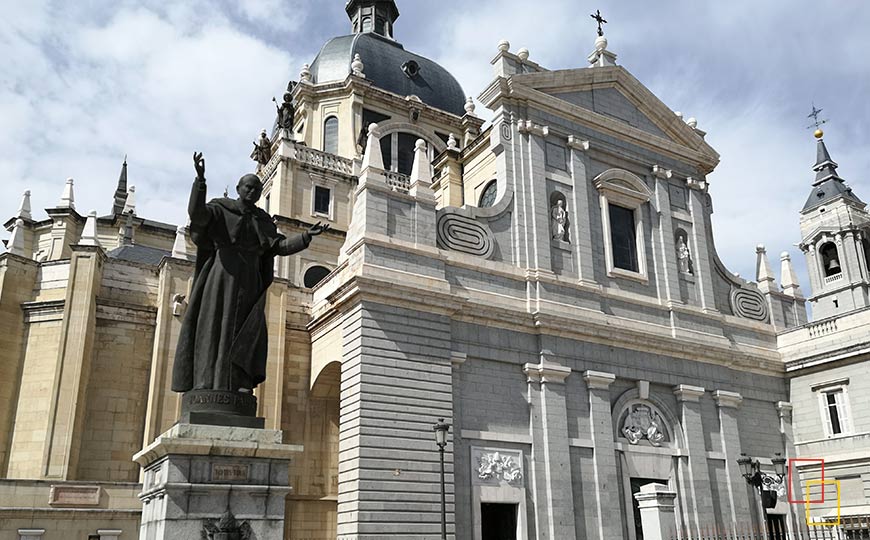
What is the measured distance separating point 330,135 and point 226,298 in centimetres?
2881

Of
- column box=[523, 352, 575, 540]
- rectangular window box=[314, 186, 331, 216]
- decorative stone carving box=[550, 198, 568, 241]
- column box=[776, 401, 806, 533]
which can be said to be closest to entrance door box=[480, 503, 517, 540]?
column box=[523, 352, 575, 540]

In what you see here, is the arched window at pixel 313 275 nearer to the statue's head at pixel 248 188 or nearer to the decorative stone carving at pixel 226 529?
the statue's head at pixel 248 188

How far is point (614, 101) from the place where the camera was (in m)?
26.2

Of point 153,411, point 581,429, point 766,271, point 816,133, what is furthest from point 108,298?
point 816,133

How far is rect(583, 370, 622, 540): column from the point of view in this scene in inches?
796

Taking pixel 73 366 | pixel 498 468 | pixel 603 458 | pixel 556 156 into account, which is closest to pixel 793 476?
pixel 603 458

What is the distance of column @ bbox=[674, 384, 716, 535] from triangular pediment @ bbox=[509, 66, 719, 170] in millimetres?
8739

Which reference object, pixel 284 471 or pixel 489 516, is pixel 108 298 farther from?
pixel 284 471

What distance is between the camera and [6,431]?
20688 mm

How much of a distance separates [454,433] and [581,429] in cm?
407

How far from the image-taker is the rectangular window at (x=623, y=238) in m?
24.3

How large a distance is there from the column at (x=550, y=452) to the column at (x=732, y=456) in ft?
19.2

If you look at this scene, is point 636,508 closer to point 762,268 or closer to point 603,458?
point 603,458

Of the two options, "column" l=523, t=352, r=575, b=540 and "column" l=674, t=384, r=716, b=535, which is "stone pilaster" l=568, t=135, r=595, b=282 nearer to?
"column" l=523, t=352, r=575, b=540
